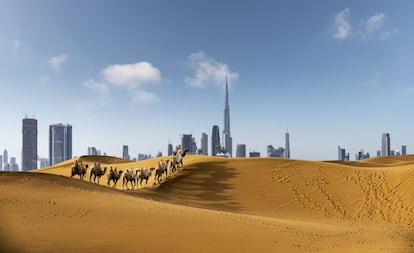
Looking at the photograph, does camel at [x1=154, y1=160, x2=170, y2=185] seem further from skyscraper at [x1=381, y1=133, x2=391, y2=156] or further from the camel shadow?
skyscraper at [x1=381, y1=133, x2=391, y2=156]

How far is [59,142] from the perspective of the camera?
519ft

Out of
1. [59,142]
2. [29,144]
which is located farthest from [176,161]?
[59,142]

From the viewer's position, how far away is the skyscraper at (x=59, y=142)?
6152 inches

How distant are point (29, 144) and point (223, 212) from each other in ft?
500

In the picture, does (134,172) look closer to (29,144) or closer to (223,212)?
(223,212)

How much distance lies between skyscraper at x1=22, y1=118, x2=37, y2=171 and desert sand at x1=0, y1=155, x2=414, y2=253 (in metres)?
136

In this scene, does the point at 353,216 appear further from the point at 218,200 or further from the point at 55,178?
the point at 55,178

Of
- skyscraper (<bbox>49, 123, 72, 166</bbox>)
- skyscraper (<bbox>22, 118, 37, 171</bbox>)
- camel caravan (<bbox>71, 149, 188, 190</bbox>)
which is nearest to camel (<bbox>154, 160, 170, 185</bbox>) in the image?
camel caravan (<bbox>71, 149, 188, 190</bbox>)

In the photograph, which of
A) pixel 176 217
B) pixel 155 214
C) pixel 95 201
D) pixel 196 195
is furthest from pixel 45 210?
pixel 196 195

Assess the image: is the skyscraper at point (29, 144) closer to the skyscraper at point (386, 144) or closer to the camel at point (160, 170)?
the camel at point (160, 170)

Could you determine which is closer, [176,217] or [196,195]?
[176,217]

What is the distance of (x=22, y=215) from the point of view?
1058 centimetres

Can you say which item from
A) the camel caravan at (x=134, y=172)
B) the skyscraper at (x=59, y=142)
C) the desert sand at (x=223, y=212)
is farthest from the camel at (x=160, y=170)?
the skyscraper at (x=59, y=142)

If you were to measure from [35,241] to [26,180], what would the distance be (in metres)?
8.57
